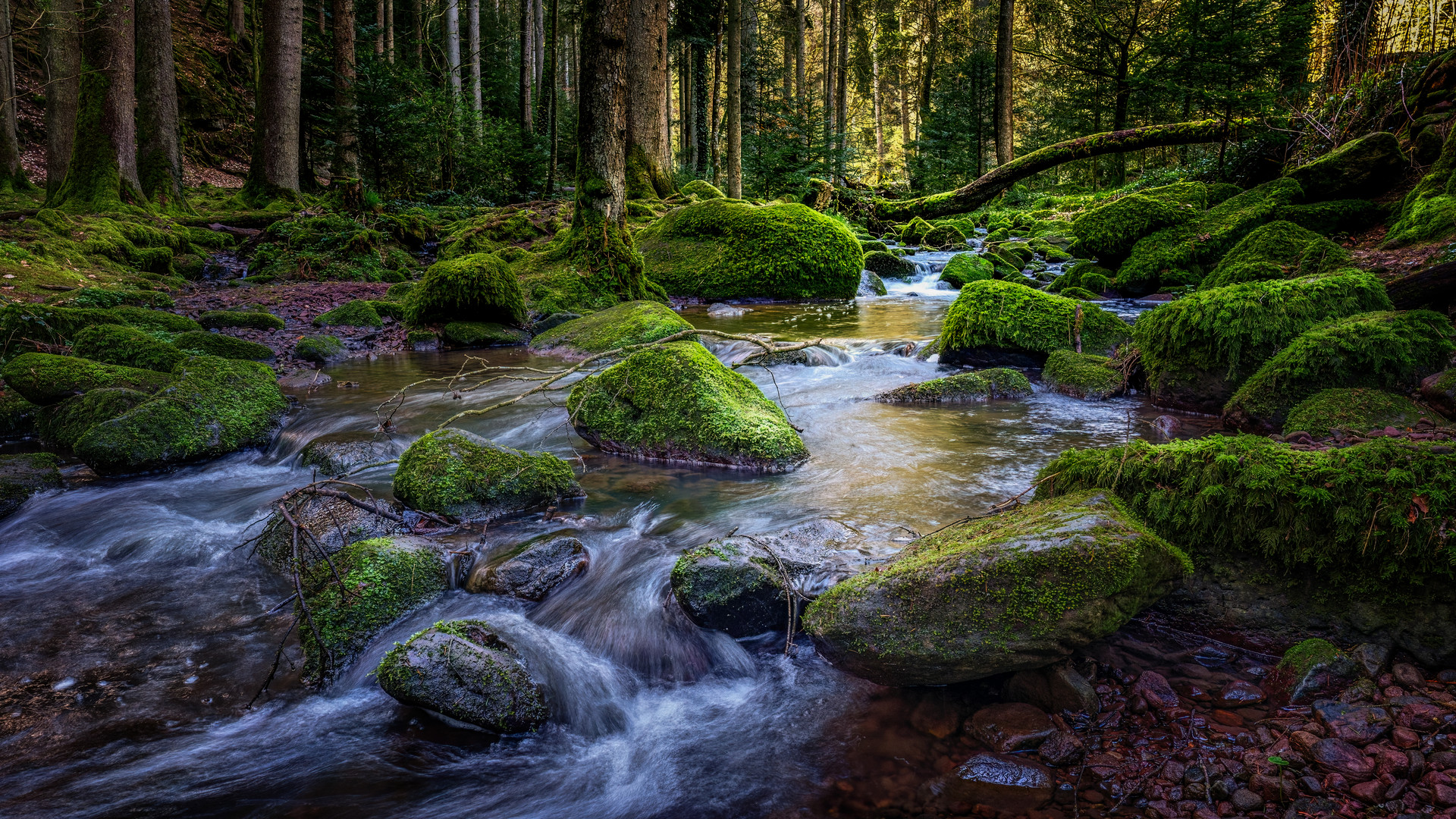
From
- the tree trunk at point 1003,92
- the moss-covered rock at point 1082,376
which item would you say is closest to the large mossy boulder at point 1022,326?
the moss-covered rock at point 1082,376

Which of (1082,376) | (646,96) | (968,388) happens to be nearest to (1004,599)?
(968,388)

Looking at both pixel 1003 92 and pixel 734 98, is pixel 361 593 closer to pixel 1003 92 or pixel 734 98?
pixel 734 98

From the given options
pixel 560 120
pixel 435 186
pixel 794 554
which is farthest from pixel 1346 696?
pixel 560 120

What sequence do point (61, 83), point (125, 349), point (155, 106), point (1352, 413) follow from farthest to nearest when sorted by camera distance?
1. point (155, 106)
2. point (61, 83)
3. point (125, 349)
4. point (1352, 413)

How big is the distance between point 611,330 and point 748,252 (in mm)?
5512

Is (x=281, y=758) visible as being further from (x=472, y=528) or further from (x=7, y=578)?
(x=7, y=578)

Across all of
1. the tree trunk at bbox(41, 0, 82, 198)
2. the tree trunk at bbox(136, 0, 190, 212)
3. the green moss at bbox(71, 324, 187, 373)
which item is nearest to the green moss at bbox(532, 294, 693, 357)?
the green moss at bbox(71, 324, 187, 373)

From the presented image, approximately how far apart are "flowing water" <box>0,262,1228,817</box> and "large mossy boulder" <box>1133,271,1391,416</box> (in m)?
0.53

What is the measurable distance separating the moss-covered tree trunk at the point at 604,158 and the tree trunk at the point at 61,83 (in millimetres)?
10274

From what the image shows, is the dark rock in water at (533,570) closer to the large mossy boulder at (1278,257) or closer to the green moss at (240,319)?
the large mossy boulder at (1278,257)

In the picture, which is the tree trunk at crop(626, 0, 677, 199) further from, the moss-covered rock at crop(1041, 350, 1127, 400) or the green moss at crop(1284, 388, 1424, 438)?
the green moss at crop(1284, 388, 1424, 438)

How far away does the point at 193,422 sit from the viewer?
607 centimetres

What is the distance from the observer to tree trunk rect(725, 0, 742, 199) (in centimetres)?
1677

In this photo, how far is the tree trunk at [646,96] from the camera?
1623 cm
